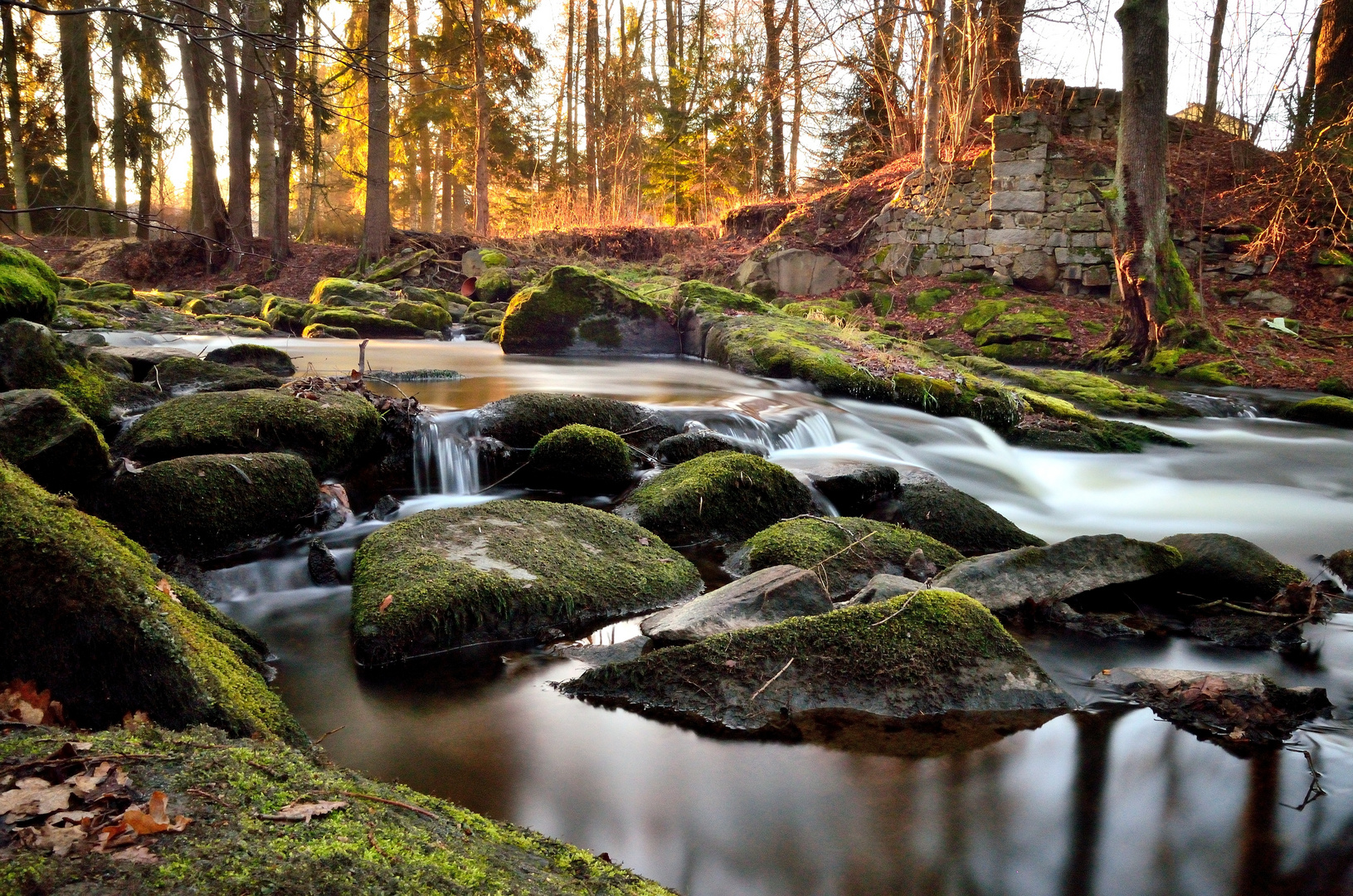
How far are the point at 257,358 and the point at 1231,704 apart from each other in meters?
8.93

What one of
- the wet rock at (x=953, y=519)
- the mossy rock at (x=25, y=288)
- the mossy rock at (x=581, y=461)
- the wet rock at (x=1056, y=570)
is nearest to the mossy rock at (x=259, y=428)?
the mossy rock at (x=25, y=288)

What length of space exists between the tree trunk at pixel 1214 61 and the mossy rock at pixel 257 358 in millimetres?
18957

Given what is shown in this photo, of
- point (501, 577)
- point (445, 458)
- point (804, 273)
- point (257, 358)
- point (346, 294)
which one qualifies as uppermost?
point (804, 273)

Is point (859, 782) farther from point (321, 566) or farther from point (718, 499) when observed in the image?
point (321, 566)

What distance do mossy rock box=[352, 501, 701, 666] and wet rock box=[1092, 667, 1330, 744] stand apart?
2337 mm

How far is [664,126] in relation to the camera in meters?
27.9

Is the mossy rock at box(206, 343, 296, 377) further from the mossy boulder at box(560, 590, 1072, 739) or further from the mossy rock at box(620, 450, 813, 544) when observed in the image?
Result: the mossy boulder at box(560, 590, 1072, 739)

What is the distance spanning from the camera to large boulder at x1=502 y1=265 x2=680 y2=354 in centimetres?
1267

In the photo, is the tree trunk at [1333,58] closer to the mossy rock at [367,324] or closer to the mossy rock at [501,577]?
the mossy rock at [367,324]

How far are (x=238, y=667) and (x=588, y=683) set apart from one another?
138 cm

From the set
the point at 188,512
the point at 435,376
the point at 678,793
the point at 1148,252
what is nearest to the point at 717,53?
the point at 1148,252

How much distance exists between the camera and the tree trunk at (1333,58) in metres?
16.5

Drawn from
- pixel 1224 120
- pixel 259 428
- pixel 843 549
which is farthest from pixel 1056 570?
pixel 1224 120

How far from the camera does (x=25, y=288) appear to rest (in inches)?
230
